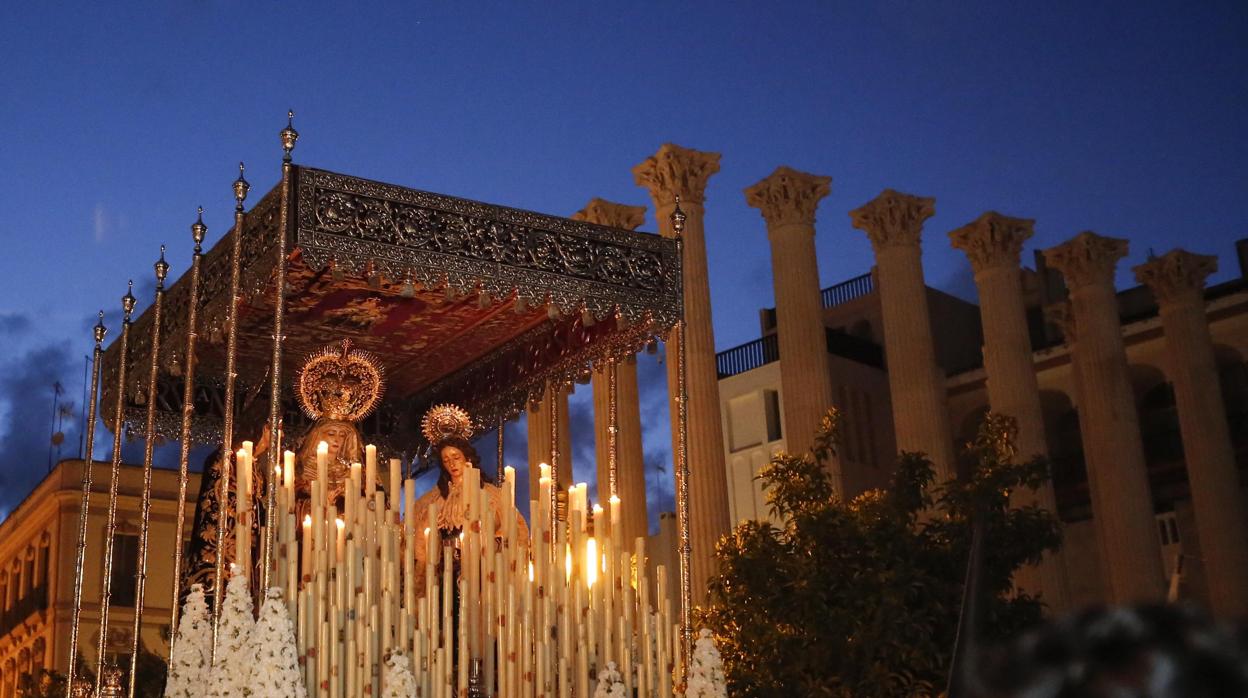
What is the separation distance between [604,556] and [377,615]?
1635 millimetres

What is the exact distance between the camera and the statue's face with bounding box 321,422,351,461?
9500 mm

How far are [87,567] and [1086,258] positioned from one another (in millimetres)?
19610

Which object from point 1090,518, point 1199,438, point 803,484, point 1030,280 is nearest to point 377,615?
point 803,484

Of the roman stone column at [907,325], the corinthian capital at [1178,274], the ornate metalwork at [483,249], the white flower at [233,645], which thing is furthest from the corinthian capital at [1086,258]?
the white flower at [233,645]

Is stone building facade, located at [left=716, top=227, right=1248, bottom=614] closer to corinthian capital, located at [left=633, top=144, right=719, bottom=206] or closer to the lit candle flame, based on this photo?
corinthian capital, located at [left=633, top=144, right=719, bottom=206]

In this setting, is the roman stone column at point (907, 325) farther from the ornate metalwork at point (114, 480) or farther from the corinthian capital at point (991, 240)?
the ornate metalwork at point (114, 480)

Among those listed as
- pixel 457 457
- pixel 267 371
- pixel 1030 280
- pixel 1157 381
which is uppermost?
pixel 1030 280

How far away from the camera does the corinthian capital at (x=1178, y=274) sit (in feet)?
80.9

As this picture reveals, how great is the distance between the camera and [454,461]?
9711mm

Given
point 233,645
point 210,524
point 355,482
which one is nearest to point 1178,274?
point 210,524

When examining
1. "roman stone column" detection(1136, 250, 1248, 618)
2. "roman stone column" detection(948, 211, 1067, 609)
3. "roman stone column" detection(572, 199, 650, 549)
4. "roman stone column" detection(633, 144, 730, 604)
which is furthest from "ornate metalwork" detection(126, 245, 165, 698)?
"roman stone column" detection(1136, 250, 1248, 618)

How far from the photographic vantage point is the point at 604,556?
8.96 metres

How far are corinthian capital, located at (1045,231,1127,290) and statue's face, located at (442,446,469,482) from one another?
1683 centimetres

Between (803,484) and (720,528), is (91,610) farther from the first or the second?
(803,484)
